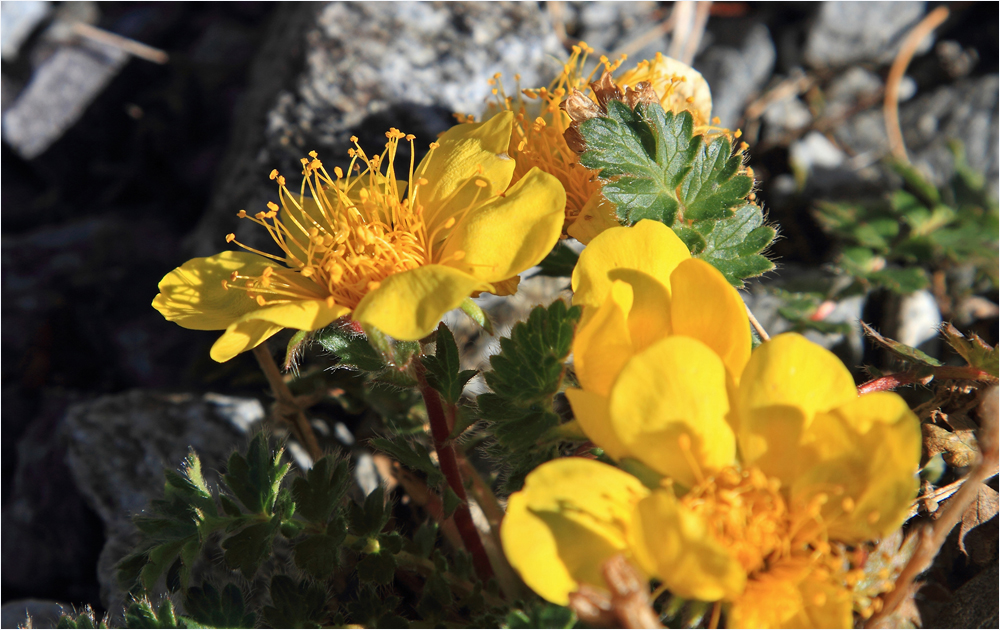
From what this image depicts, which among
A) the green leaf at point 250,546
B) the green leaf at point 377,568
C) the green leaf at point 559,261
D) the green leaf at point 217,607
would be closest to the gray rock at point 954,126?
the green leaf at point 559,261

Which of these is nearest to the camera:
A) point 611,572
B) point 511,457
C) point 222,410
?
point 611,572

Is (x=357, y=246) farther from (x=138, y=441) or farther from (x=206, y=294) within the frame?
(x=138, y=441)

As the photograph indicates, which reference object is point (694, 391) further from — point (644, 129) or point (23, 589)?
point (23, 589)

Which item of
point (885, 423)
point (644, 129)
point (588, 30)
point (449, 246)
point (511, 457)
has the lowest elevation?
point (511, 457)

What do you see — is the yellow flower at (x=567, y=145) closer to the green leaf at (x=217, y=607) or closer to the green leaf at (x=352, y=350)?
the green leaf at (x=352, y=350)

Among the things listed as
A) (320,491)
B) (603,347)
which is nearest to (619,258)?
(603,347)

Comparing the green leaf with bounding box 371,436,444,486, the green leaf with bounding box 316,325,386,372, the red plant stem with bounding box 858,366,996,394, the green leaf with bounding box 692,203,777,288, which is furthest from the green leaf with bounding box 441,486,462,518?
the red plant stem with bounding box 858,366,996,394

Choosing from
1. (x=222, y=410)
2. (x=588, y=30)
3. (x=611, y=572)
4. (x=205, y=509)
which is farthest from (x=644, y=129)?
(x=588, y=30)
